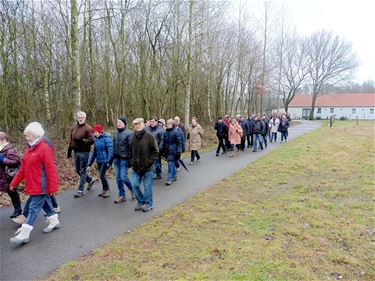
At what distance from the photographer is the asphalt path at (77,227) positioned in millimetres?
3846

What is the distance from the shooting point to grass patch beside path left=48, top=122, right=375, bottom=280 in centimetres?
362

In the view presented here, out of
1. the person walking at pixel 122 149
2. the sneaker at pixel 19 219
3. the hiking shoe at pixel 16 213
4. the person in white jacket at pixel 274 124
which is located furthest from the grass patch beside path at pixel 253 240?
the person in white jacket at pixel 274 124

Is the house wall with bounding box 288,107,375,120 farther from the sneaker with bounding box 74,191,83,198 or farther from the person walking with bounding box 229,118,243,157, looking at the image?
the sneaker with bounding box 74,191,83,198

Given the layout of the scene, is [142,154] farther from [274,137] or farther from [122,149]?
[274,137]

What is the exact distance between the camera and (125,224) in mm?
5164

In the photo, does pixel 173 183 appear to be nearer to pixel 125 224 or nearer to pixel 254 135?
pixel 125 224

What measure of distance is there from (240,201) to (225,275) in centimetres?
299

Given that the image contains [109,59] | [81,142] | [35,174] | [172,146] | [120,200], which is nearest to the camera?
[35,174]

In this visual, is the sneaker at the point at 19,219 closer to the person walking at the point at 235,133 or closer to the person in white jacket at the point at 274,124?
the person walking at the point at 235,133

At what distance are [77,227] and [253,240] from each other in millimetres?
3061

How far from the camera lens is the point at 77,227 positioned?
16.4ft

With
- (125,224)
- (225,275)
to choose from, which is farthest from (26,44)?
(225,275)

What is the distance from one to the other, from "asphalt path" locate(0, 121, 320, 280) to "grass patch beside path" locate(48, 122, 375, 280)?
272 mm

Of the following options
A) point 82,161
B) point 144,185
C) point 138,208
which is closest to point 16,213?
point 82,161
